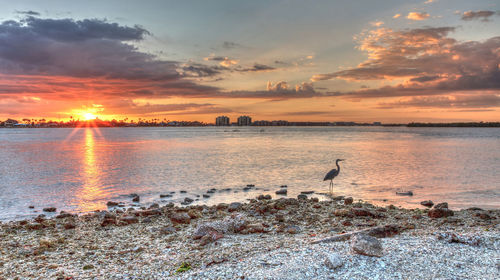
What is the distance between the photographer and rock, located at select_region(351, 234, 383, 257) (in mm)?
7219

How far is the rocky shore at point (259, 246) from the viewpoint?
6.81 m

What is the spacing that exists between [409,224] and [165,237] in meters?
8.39

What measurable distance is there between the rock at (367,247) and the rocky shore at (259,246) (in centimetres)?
2

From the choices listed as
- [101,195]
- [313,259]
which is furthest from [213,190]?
[313,259]

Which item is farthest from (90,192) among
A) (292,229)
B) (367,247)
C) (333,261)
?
(367,247)

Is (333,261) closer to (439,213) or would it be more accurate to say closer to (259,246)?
(259,246)

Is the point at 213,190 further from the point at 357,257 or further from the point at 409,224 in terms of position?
the point at 357,257

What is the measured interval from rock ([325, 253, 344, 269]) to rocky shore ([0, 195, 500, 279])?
0.02 metres

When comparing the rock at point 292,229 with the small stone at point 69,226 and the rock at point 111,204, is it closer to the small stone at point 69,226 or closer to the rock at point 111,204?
the small stone at point 69,226

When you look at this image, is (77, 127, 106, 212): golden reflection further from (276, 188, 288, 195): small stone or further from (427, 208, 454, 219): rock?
(427, 208, 454, 219): rock

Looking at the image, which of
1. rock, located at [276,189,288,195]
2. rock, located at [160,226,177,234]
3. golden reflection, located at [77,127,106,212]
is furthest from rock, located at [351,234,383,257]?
golden reflection, located at [77,127,106,212]

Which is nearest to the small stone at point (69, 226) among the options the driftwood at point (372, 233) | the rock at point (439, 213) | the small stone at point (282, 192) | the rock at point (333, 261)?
the driftwood at point (372, 233)

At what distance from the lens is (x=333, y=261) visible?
6.81 meters

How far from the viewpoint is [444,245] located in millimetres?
7848
